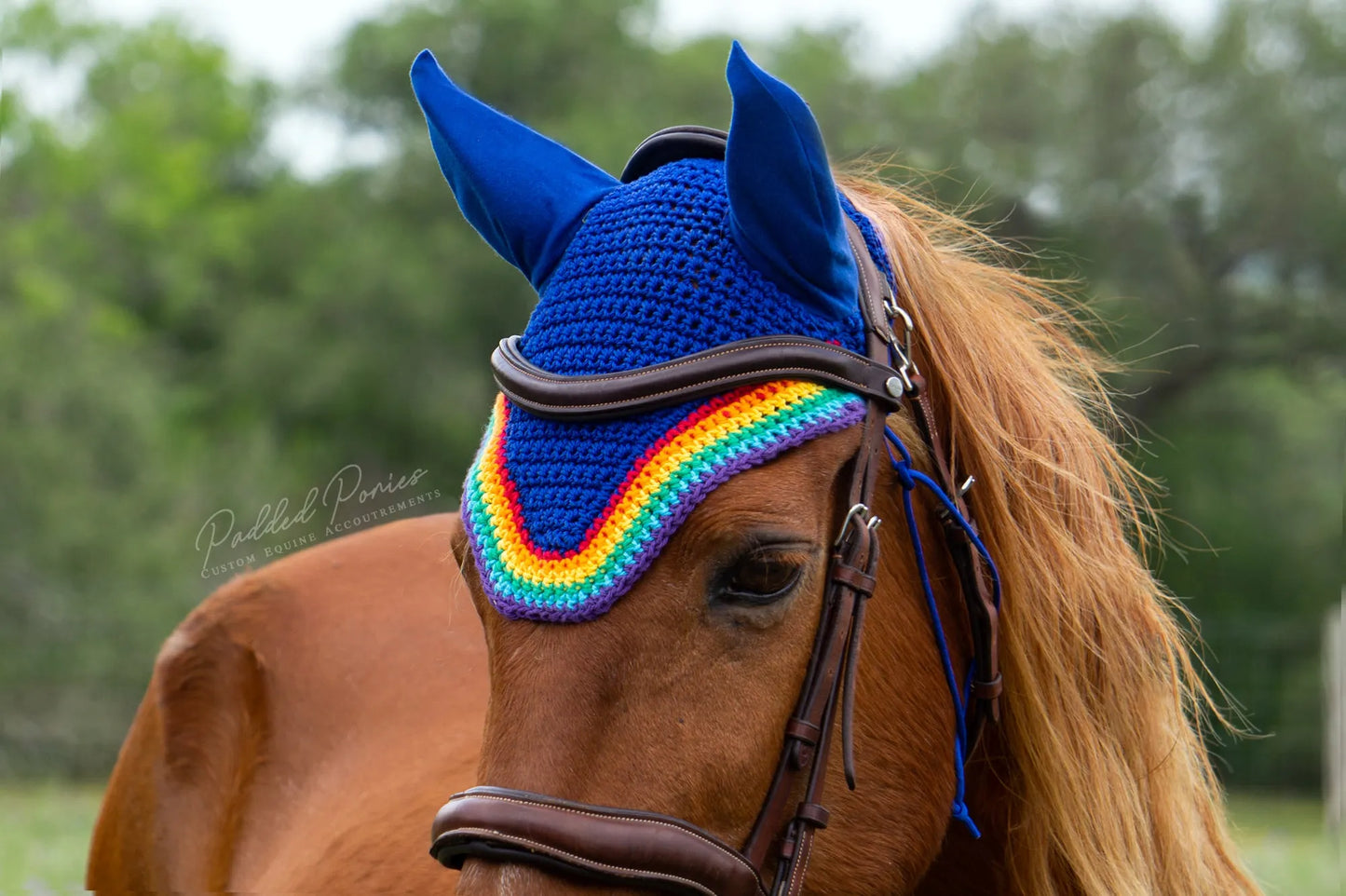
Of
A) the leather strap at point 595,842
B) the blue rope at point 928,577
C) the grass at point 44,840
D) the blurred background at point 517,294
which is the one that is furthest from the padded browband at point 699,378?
the blurred background at point 517,294

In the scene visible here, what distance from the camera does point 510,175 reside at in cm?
207

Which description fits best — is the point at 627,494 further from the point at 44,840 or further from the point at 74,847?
the point at 44,840

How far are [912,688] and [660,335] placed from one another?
0.66 metres

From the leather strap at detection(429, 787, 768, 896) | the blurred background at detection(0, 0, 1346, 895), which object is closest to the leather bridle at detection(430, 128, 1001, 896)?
the leather strap at detection(429, 787, 768, 896)

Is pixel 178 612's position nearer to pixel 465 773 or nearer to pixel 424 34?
pixel 424 34

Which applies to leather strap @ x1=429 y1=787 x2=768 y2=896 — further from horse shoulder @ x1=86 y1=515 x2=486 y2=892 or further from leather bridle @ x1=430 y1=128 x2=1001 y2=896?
horse shoulder @ x1=86 y1=515 x2=486 y2=892

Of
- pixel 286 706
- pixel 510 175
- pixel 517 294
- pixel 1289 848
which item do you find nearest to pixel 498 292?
pixel 517 294

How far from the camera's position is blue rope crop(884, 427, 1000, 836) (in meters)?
1.89

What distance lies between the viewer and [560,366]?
179 centimetres

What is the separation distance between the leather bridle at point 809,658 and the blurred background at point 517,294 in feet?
34.4

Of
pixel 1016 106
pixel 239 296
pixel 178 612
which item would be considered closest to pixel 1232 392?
pixel 1016 106

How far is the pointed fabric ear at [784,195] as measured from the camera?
1691 mm

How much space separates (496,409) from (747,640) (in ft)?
1.83

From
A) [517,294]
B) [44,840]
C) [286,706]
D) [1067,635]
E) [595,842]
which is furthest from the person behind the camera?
[517,294]
